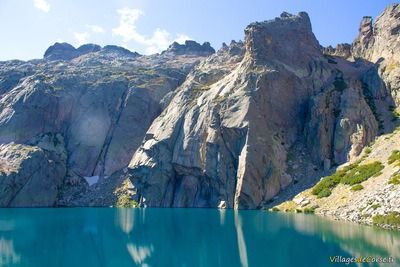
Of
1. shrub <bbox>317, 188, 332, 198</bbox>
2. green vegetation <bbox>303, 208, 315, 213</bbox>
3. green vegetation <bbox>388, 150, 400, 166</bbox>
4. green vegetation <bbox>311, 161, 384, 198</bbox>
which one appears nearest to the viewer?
green vegetation <bbox>388, 150, 400, 166</bbox>

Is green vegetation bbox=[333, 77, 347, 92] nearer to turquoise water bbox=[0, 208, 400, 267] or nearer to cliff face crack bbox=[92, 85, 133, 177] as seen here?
turquoise water bbox=[0, 208, 400, 267]

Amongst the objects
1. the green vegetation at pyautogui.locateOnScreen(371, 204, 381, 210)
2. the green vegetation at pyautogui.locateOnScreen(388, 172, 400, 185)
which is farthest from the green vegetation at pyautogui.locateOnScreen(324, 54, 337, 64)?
the green vegetation at pyautogui.locateOnScreen(371, 204, 381, 210)

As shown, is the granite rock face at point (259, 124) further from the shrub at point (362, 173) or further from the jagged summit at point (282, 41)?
the shrub at point (362, 173)

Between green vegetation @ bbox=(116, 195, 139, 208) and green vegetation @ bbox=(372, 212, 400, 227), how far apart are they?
66420mm

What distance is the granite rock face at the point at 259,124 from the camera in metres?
88.4

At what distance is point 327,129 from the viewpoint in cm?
9294

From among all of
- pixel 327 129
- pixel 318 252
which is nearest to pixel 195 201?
pixel 327 129

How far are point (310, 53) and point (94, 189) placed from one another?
73.4 meters

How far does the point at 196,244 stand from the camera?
39844 millimetres

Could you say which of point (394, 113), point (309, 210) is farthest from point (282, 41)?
point (309, 210)

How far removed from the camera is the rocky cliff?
295 ft

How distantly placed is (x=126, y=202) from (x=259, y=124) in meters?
40.8

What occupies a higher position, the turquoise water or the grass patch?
the grass patch

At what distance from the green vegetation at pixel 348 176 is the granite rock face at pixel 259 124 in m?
7.97
